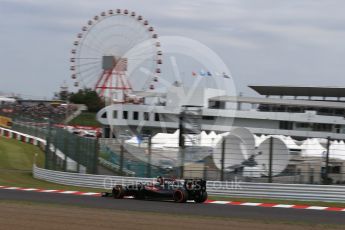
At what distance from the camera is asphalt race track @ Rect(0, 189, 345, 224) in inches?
465

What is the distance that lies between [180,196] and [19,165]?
58.6ft

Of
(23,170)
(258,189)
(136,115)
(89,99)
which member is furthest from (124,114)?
(89,99)

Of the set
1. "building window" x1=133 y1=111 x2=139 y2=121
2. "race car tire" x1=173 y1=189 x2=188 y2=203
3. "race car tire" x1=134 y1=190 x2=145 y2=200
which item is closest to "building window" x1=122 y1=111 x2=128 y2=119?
"building window" x1=133 y1=111 x2=139 y2=121

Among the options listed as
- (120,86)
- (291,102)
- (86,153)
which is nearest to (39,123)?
(120,86)

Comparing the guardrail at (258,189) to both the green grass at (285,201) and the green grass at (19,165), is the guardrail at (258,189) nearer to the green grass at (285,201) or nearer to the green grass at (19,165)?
the green grass at (285,201)

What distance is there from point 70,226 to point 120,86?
29.2 meters

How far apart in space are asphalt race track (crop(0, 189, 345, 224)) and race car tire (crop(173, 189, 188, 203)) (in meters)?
0.27

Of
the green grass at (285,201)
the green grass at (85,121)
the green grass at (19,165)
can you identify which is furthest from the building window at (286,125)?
the green grass at (285,201)

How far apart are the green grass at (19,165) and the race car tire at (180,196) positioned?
5.91 m

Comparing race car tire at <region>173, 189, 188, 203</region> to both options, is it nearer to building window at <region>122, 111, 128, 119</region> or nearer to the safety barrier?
the safety barrier

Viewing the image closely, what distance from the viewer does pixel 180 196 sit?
48.8 feet

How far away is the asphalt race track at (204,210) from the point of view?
11820mm

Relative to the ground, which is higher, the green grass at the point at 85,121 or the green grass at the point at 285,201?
the green grass at the point at 85,121

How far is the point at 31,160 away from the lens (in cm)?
3328
